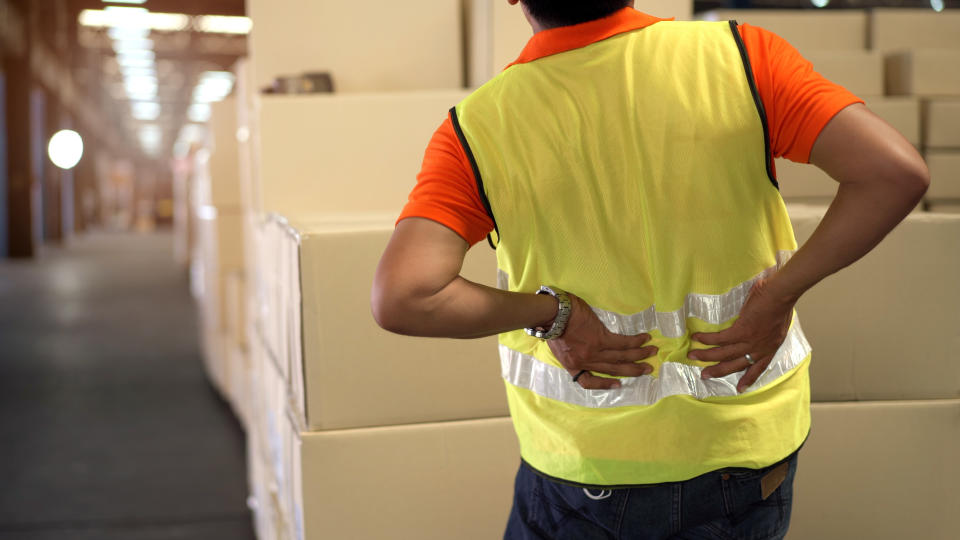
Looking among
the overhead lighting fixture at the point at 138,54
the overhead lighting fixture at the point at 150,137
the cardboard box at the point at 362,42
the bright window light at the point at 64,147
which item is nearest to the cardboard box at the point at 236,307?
the cardboard box at the point at 362,42

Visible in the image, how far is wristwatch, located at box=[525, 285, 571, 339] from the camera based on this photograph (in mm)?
988

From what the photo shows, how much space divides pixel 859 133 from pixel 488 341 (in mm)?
963

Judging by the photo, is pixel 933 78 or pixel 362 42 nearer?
pixel 362 42

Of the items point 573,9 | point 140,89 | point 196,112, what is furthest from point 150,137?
point 573,9

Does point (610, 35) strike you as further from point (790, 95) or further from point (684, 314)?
point (684, 314)

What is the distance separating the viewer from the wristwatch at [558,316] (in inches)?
38.9

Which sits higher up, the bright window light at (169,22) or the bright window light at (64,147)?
the bright window light at (169,22)

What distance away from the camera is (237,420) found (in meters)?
4.67

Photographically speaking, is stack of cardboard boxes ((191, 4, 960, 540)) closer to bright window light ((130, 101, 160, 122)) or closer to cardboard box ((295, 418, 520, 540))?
cardboard box ((295, 418, 520, 540))

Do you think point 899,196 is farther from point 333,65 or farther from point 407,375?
point 333,65

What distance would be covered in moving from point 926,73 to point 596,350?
296 cm

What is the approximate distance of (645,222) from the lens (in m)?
0.95

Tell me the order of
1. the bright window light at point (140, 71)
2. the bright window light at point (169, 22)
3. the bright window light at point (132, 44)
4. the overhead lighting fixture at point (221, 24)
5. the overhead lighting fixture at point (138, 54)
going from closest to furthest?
the bright window light at point (169, 22)
the overhead lighting fixture at point (221, 24)
the bright window light at point (132, 44)
the overhead lighting fixture at point (138, 54)
the bright window light at point (140, 71)

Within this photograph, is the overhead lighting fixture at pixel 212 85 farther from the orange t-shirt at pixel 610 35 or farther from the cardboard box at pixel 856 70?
the orange t-shirt at pixel 610 35
